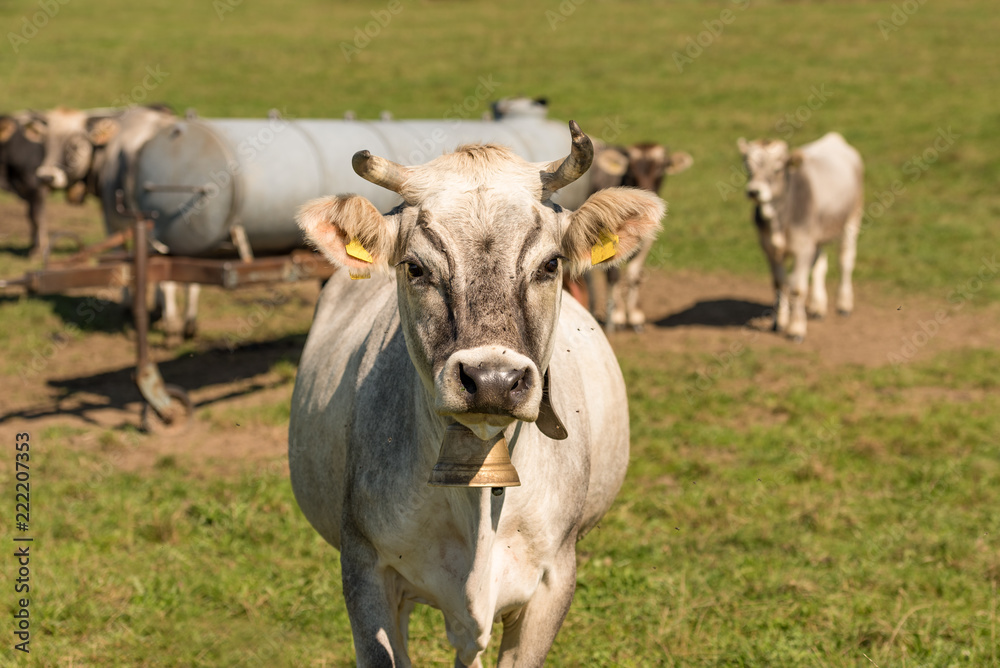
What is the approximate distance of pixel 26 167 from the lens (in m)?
13.7

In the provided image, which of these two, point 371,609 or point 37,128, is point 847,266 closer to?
point 37,128

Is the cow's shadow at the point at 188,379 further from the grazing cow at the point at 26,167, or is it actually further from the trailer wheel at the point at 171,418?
the grazing cow at the point at 26,167

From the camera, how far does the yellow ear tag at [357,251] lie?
8.88ft

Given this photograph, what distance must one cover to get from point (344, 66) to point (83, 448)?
82.0 ft

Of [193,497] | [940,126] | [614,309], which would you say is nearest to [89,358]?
[193,497]

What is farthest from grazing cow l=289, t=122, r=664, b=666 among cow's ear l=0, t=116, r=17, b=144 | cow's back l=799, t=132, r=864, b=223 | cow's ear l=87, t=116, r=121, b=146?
cow's ear l=0, t=116, r=17, b=144

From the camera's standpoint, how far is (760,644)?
421cm

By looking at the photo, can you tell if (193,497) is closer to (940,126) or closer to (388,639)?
(388,639)

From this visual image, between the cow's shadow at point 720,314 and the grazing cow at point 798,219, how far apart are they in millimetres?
457

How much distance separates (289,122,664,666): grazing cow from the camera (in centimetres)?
241

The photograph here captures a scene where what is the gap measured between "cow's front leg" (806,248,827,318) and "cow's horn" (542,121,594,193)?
9633mm

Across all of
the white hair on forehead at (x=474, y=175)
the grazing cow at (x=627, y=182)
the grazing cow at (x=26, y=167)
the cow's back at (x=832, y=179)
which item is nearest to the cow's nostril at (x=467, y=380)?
the white hair on forehead at (x=474, y=175)

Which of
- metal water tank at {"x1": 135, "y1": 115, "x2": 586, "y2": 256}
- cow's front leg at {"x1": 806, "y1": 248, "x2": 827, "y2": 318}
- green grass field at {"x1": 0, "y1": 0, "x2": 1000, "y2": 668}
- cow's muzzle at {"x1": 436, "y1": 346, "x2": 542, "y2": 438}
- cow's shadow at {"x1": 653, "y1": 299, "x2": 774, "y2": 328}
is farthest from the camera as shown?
cow's front leg at {"x1": 806, "y1": 248, "x2": 827, "y2": 318}

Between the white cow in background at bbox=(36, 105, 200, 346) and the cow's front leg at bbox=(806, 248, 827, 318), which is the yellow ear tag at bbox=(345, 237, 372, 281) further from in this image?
the cow's front leg at bbox=(806, 248, 827, 318)
